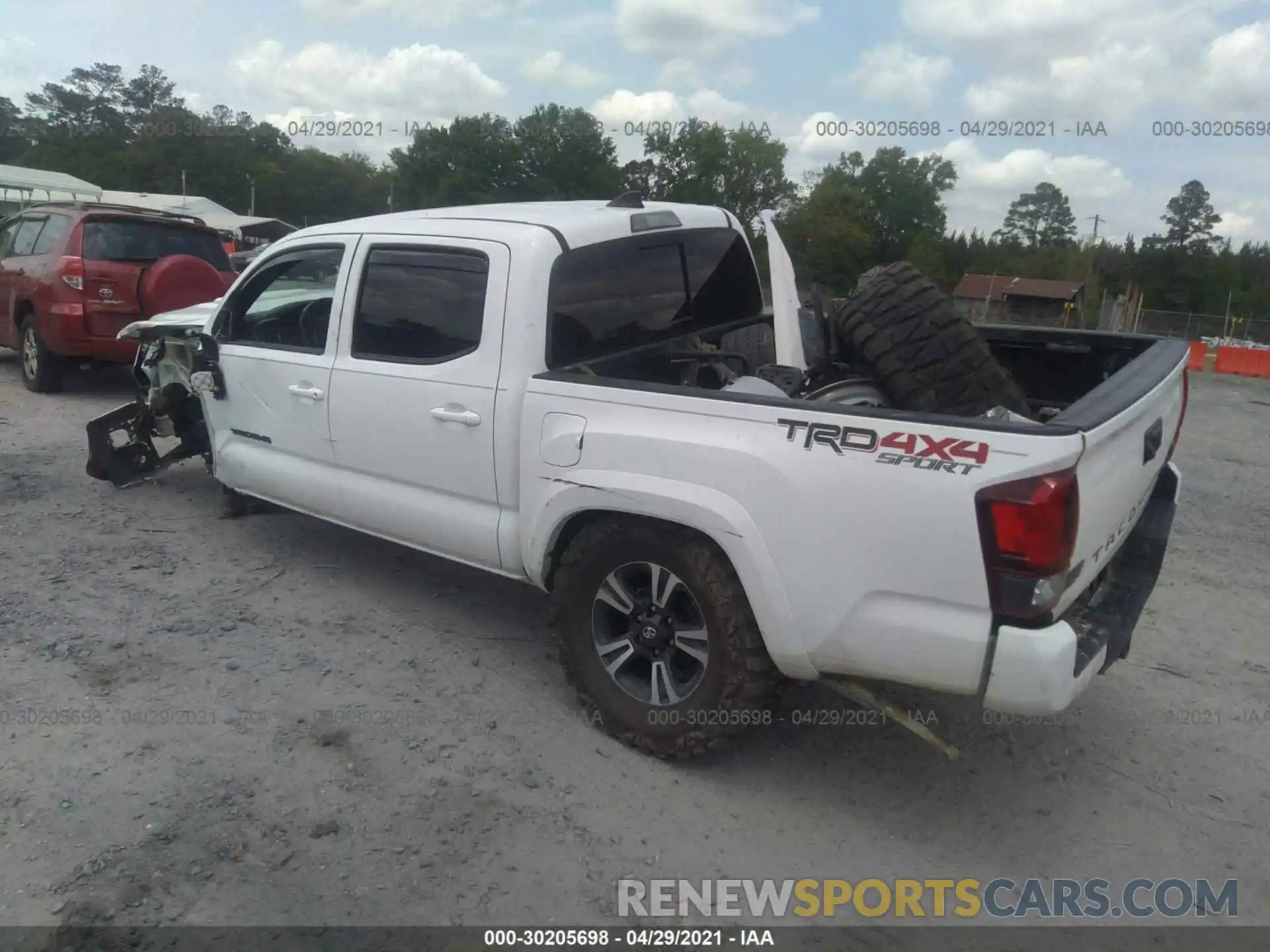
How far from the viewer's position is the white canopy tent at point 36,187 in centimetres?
2331

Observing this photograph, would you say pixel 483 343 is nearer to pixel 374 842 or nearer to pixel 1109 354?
pixel 374 842

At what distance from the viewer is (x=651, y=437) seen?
3.16m

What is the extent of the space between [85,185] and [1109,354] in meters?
29.5

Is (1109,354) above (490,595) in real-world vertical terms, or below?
above

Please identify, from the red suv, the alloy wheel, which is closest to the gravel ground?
the alloy wheel

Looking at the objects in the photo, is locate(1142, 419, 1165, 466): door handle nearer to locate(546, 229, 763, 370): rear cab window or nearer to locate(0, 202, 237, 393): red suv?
locate(546, 229, 763, 370): rear cab window

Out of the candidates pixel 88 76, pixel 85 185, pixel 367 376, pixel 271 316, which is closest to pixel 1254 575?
pixel 367 376

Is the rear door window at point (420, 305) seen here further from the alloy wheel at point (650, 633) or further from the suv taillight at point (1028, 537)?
the suv taillight at point (1028, 537)

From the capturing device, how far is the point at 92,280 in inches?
337

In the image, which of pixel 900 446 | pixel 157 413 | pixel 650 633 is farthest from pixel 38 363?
pixel 900 446

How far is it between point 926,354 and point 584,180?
4928 centimetres

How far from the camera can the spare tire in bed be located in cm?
354

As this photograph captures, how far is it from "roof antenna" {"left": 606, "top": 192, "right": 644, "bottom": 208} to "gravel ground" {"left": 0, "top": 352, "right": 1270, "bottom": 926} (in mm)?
1978

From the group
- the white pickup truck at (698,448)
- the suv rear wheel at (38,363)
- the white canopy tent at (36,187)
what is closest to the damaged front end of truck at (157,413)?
the white pickup truck at (698,448)
